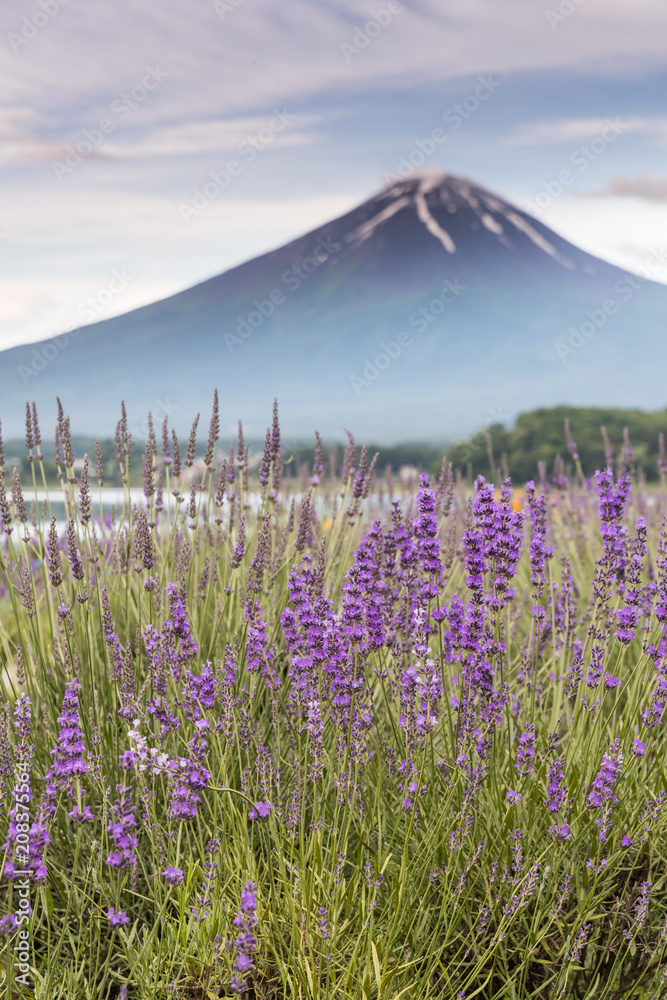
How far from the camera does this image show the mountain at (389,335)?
170500 millimetres

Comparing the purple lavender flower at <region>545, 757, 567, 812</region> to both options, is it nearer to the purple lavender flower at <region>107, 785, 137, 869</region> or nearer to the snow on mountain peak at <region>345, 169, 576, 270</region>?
the purple lavender flower at <region>107, 785, 137, 869</region>

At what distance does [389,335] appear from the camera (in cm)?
16400

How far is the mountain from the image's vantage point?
17050cm

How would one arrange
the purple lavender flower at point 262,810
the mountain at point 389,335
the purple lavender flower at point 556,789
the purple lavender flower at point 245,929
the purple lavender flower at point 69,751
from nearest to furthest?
1. the purple lavender flower at point 245,929
2. the purple lavender flower at point 69,751
3. the purple lavender flower at point 262,810
4. the purple lavender flower at point 556,789
5. the mountain at point 389,335

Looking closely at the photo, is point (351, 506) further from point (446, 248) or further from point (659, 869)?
point (446, 248)

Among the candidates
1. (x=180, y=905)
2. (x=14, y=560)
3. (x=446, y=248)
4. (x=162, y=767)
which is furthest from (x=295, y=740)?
(x=446, y=248)

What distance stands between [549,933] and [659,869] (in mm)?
572

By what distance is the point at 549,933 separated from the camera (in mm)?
2453

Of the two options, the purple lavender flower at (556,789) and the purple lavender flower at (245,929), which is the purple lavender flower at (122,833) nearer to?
the purple lavender flower at (245,929)

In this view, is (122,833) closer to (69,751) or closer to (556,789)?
(69,751)

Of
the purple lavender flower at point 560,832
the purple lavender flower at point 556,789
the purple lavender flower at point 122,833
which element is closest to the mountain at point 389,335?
the purple lavender flower at point 556,789

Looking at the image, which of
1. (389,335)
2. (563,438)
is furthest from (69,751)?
(389,335)

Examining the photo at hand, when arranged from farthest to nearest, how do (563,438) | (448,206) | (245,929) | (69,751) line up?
1. (448,206)
2. (563,438)
3. (69,751)
4. (245,929)

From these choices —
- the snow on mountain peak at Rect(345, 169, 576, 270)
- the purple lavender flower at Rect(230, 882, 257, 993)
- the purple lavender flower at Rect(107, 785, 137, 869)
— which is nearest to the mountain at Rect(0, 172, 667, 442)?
the snow on mountain peak at Rect(345, 169, 576, 270)
